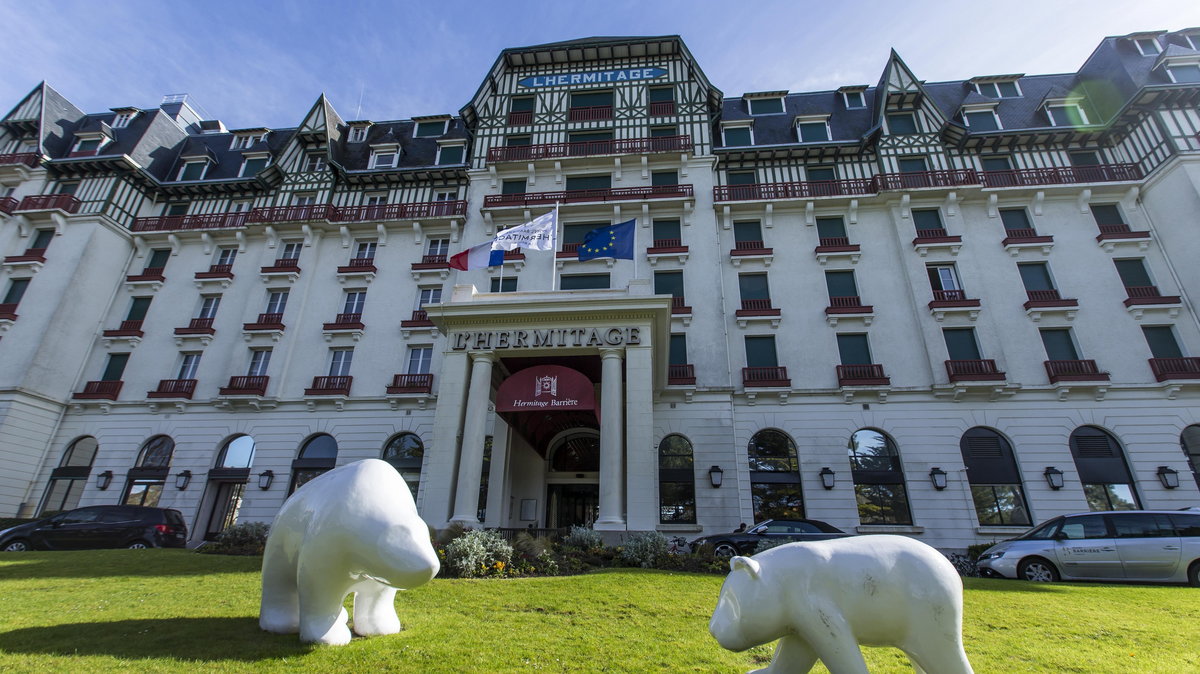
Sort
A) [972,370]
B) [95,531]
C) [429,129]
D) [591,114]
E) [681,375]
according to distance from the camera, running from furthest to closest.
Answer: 1. [429,129]
2. [591,114]
3. [681,375]
4. [972,370]
5. [95,531]

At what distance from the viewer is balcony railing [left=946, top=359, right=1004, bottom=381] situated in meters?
21.0

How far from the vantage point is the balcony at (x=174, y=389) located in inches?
951

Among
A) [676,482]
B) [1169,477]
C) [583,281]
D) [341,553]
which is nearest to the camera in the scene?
[341,553]

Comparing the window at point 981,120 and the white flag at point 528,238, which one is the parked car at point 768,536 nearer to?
the white flag at point 528,238

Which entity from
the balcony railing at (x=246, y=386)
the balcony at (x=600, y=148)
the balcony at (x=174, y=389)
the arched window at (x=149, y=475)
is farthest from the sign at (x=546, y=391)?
the arched window at (x=149, y=475)

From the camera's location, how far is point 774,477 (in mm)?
20984

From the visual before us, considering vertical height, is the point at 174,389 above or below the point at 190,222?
below

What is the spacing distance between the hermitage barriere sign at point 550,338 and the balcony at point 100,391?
19617 mm

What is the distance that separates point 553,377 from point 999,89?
31593 mm

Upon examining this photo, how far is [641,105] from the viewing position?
29.2m

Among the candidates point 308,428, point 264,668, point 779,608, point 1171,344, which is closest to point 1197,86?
point 1171,344

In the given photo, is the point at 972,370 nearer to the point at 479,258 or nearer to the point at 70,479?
the point at 479,258

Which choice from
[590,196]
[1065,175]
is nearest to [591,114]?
[590,196]

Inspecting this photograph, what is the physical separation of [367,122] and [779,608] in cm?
3745
